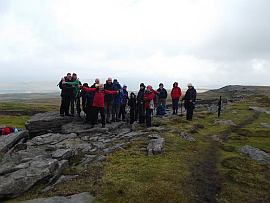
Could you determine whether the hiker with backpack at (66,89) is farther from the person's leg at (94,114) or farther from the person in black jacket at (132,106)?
the person in black jacket at (132,106)

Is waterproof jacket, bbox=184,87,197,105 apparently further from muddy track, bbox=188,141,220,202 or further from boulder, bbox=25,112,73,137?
muddy track, bbox=188,141,220,202

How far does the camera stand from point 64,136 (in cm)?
2878

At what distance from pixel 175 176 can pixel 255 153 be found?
29.5 feet

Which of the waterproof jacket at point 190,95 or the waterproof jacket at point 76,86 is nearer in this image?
the waterproof jacket at point 76,86

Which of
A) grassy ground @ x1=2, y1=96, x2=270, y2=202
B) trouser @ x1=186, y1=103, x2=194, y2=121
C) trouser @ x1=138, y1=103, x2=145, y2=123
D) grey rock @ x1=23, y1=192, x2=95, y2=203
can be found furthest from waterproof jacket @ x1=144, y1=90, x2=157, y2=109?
grey rock @ x1=23, y1=192, x2=95, y2=203

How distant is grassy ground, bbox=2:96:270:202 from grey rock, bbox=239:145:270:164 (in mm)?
669

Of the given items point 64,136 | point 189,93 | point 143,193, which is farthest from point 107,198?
point 189,93

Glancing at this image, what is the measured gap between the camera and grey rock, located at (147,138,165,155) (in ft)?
74.2

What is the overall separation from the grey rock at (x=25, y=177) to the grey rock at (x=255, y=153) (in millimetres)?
13304

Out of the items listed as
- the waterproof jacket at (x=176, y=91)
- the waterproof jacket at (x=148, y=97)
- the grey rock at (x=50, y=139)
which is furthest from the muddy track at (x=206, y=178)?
the waterproof jacket at (x=176, y=91)

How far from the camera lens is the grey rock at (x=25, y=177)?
52.5 ft

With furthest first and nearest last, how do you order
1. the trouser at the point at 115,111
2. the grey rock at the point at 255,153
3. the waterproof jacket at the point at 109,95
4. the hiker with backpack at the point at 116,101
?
1. the trouser at the point at 115,111
2. the hiker with backpack at the point at 116,101
3. the waterproof jacket at the point at 109,95
4. the grey rock at the point at 255,153

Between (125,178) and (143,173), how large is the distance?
3.94 feet

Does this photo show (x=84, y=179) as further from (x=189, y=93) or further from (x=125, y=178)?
(x=189, y=93)
